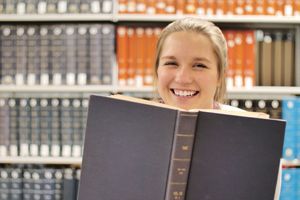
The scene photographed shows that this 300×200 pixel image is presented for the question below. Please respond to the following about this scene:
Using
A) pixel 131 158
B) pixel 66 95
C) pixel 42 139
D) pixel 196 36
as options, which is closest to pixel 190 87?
pixel 196 36

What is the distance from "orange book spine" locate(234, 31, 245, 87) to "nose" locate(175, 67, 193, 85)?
0.66 metres

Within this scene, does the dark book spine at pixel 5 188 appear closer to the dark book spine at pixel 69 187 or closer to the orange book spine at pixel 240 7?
the dark book spine at pixel 69 187

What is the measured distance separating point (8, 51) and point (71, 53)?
13.8 inches

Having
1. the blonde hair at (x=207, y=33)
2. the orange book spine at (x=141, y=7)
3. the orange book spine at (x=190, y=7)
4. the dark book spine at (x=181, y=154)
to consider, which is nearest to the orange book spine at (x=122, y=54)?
the orange book spine at (x=141, y=7)

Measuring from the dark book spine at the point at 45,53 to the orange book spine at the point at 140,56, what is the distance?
489mm

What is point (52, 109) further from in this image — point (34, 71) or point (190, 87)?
point (190, 87)

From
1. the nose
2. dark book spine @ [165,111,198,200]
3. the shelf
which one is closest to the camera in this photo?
dark book spine @ [165,111,198,200]

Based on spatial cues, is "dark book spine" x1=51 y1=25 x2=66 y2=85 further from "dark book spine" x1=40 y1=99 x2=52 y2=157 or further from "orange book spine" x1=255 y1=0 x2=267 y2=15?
"orange book spine" x1=255 y1=0 x2=267 y2=15

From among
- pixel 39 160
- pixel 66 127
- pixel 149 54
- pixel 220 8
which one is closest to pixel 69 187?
pixel 39 160

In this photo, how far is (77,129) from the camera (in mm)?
1375

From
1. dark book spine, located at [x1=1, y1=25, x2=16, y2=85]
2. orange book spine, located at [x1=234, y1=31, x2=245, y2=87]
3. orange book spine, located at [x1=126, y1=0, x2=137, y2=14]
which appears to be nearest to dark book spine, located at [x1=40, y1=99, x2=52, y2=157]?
dark book spine, located at [x1=1, y1=25, x2=16, y2=85]

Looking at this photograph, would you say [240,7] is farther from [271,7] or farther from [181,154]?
[181,154]

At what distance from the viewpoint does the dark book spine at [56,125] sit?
1363mm

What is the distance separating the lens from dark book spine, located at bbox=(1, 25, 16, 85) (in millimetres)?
1360
